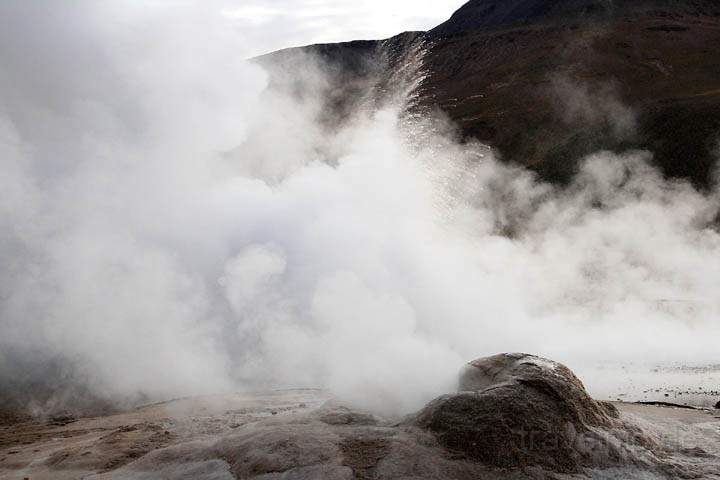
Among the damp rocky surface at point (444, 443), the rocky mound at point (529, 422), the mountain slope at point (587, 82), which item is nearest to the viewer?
the damp rocky surface at point (444, 443)

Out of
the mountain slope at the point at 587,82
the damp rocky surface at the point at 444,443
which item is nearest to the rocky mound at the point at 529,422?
the damp rocky surface at the point at 444,443

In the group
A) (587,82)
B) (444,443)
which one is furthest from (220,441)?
(587,82)

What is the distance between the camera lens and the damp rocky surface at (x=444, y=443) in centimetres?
477

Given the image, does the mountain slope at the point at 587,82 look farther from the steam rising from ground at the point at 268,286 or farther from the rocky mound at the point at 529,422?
the rocky mound at the point at 529,422

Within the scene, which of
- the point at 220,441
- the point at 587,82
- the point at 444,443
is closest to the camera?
the point at 444,443

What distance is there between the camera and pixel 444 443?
5.03 metres

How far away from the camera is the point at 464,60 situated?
124 feet

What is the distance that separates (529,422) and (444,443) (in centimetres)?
74

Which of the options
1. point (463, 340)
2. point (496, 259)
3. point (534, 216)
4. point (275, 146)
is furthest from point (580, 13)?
point (463, 340)

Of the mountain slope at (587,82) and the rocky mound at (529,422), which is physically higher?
the mountain slope at (587,82)

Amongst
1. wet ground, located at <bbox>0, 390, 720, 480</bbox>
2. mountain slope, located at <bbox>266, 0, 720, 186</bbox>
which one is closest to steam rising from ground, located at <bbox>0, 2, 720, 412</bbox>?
wet ground, located at <bbox>0, 390, 720, 480</bbox>

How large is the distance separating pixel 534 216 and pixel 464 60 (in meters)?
21.0

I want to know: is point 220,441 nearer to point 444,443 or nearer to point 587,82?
point 444,443

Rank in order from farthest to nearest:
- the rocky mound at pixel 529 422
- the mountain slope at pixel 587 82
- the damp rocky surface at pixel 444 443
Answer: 1. the mountain slope at pixel 587 82
2. the rocky mound at pixel 529 422
3. the damp rocky surface at pixel 444 443
